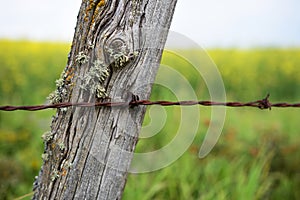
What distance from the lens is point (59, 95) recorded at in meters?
1.48

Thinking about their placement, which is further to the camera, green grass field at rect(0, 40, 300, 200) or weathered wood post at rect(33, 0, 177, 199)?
green grass field at rect(0, 40, 300, 200)

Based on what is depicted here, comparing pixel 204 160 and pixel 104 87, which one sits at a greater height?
pixel 104 87

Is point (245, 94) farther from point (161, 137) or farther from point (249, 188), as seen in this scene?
point (249, 188)

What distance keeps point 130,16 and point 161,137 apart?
2.60m

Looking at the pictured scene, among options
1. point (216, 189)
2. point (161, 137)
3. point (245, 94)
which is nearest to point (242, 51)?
point (245, 94)

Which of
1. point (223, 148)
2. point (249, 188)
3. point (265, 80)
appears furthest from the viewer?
point (265, 80)

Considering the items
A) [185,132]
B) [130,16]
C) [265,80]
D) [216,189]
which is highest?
[265,80]

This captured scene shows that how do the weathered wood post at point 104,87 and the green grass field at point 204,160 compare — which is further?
the green grass field at point 204,160

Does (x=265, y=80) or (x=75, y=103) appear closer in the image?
(x=75, y=103)

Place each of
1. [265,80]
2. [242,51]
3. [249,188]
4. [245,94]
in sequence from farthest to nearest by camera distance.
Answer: [242,51]
[265,80]
[245,94]
[249,188]

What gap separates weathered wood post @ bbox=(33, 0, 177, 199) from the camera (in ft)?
4.57

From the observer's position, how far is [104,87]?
4.65 ft

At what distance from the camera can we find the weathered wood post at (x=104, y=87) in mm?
1393

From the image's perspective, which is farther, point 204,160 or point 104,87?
point 204,160
